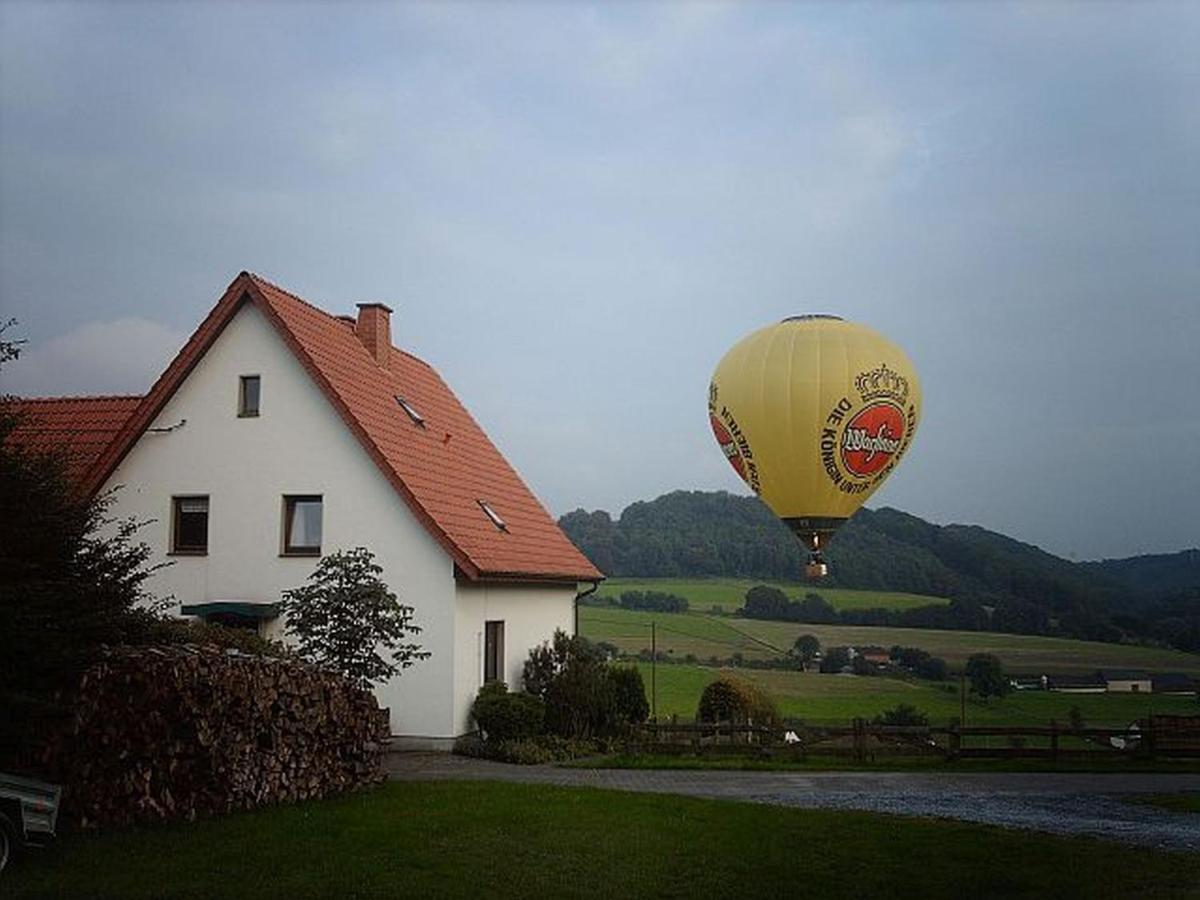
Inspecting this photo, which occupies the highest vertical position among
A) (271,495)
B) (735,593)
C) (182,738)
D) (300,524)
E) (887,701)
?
(271,495)

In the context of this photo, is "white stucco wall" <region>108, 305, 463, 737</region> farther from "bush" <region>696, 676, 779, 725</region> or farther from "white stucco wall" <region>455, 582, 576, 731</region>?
"bush" <region>696, 676, 779, 725</region>

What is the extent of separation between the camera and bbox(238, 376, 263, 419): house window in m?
23.6

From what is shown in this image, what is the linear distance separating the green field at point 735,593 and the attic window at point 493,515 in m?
18.8

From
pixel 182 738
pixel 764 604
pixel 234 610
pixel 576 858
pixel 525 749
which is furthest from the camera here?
pixel 764 604

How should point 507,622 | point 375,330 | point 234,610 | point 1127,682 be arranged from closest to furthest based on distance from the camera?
point 234,610, point 507,622, point 375,330, point 1127,682

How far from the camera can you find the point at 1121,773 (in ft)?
68.7

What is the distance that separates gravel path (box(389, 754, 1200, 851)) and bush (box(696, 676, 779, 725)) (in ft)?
16.2

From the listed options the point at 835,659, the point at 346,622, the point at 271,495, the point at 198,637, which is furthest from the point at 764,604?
the point at 198,637

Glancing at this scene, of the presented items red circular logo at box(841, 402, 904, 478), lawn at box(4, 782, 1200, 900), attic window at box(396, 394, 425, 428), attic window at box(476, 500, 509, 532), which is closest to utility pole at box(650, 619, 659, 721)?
attic window at box(476, 500, 509, 532)

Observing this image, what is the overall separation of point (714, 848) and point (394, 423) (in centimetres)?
1430

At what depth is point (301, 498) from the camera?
23.2 metres

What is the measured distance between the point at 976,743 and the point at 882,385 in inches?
282

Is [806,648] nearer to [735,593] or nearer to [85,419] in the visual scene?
[735,593]

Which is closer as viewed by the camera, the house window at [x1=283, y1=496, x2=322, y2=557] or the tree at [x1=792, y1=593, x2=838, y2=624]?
the house window at [x1=283, y1=496, x2=322, y2=557]
